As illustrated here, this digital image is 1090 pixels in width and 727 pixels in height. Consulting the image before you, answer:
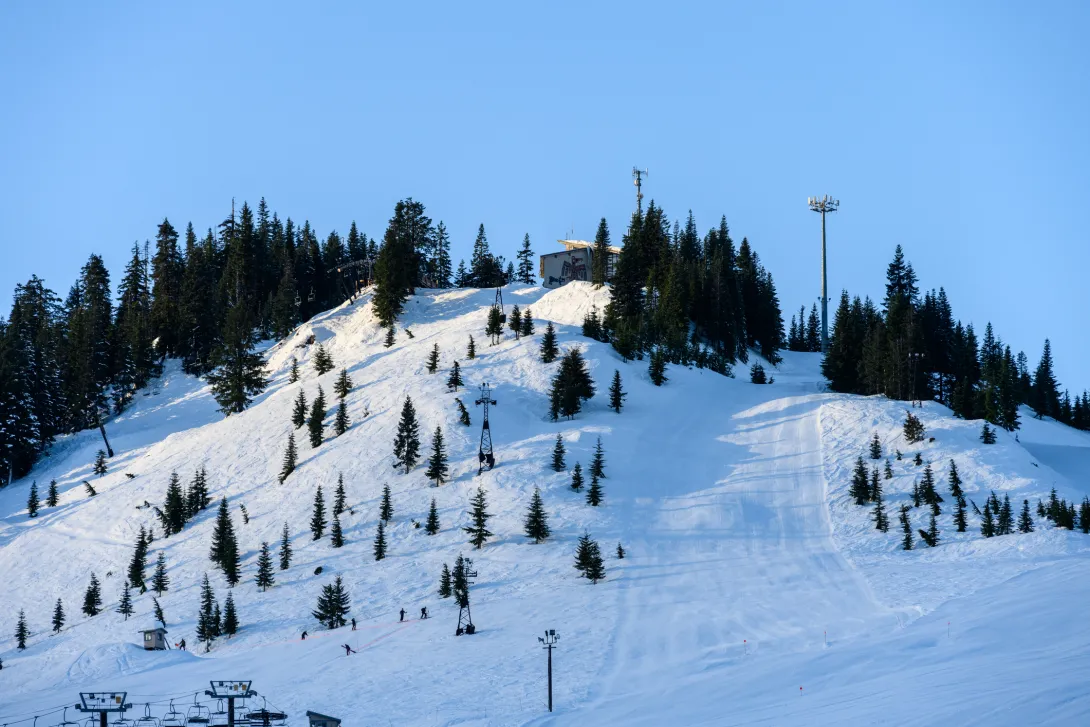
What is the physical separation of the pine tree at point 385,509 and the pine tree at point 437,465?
3.30 metres

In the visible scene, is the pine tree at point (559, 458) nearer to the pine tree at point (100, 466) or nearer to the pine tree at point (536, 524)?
the pine tree at point (536, 524)

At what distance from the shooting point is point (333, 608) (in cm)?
4788

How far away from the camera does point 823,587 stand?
158ft

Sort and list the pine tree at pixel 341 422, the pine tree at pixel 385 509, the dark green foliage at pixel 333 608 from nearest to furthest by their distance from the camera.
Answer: the dark green foliage at pixel 333 608 → the pine tree at pixel 385 509 → the pine tree at pixel 341 422

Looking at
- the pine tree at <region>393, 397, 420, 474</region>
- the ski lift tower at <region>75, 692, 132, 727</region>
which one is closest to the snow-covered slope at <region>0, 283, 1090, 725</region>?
the pine tree at <region>393, 397, 420, 474</region>

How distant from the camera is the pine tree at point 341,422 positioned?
7212 cm

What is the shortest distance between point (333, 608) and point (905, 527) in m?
29.3

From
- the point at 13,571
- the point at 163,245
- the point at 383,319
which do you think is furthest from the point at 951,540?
the point at 163,245

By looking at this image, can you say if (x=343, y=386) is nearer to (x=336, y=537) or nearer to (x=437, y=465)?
(x=437, y=465)

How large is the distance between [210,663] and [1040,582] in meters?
34.9

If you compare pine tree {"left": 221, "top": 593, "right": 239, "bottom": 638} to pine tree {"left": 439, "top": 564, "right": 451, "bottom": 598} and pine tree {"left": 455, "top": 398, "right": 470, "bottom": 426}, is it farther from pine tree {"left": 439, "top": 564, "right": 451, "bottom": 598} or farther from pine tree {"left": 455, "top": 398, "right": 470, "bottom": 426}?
pine tree {"left": 455, "top": 398, "right": 470, "bottom": 426}

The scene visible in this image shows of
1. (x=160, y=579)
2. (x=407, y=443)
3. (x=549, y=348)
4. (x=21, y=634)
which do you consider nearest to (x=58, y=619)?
(x=21, y=634)

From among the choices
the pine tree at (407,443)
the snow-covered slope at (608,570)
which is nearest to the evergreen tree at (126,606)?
the snow-covered slope at (608,570)

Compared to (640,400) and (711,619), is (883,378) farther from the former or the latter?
(711,619)
